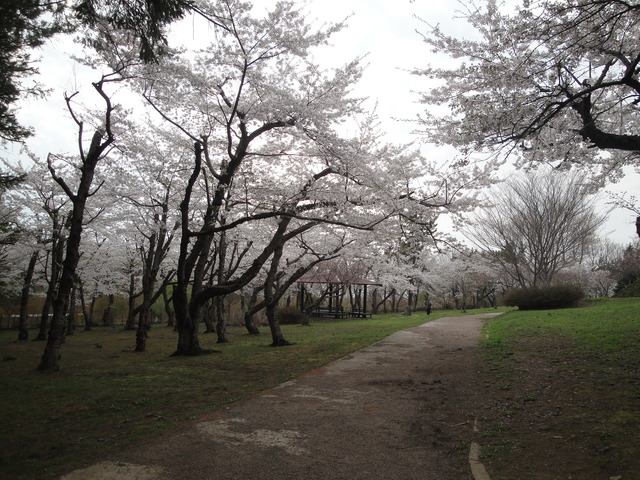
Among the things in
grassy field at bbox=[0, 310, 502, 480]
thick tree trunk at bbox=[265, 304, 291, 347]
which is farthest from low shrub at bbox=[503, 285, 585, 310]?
thick tree trunk at bbox=[265, 304, 291, 347]

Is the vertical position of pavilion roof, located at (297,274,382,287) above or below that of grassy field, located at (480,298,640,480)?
above

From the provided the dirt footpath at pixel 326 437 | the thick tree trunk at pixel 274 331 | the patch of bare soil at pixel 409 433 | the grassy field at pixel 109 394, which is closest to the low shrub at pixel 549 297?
the grassy field at pixel 109 394

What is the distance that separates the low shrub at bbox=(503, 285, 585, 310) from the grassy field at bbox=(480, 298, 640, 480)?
39.3 feet

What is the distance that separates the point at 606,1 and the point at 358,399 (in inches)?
223

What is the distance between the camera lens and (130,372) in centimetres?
809

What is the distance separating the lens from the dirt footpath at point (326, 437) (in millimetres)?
3203

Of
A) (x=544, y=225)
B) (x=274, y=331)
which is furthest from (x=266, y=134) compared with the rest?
(x=544, y=225)

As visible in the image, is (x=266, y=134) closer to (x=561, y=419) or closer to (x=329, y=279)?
(x=561, y=419)

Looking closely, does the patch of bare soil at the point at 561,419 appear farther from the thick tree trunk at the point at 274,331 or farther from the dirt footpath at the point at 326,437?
the thick tree trunk at the point at 274,331

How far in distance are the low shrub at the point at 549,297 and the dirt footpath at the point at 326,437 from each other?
1585 cm

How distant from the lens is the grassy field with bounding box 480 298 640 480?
3.21 m

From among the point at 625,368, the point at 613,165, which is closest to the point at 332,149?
the point at 613,165

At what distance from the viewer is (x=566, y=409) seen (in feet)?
14.6

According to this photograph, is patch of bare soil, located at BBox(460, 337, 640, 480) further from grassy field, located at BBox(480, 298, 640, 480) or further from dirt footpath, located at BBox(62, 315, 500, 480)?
dirt footpath, located at BBox(62, 315, 500, 480)
